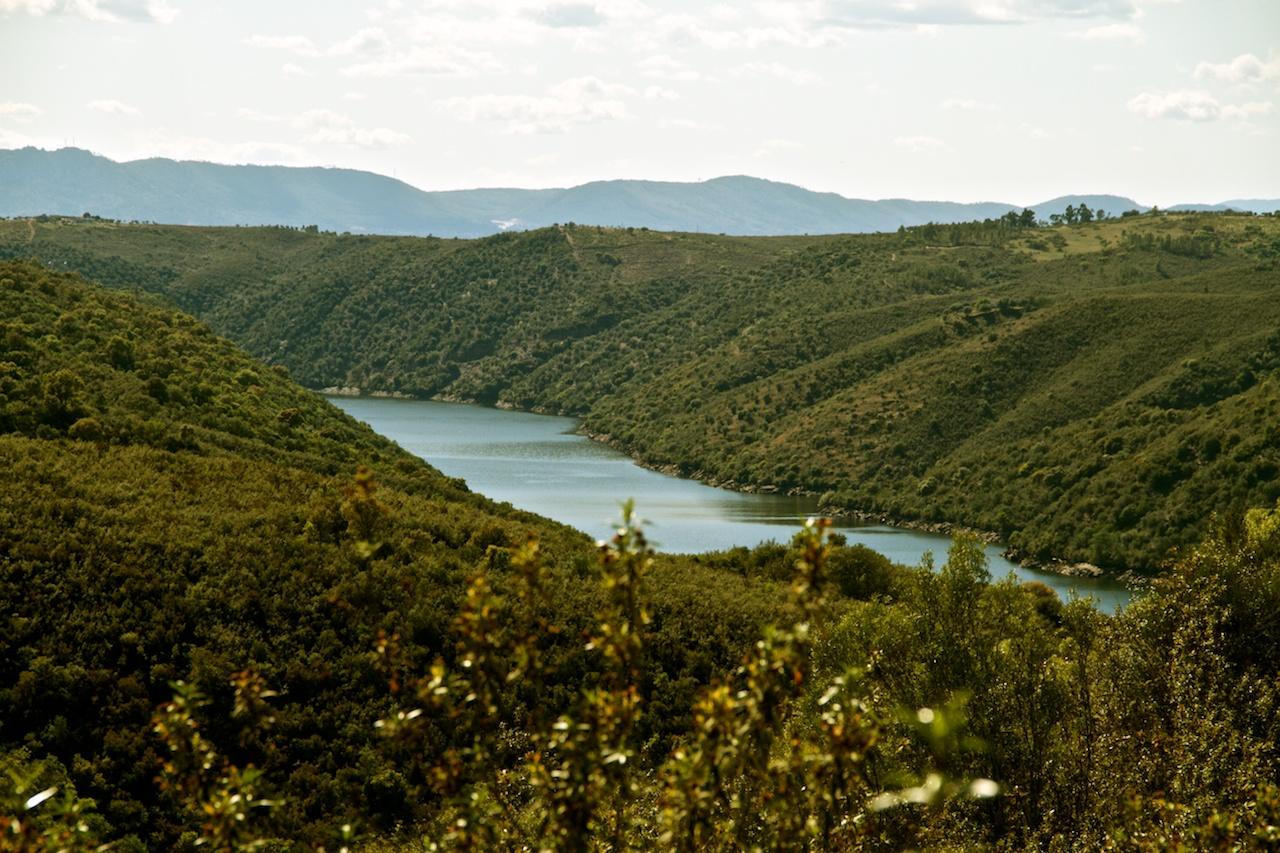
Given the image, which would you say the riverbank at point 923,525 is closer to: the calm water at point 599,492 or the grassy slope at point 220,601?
the calm water at point 599,492

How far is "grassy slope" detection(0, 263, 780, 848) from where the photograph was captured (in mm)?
24922

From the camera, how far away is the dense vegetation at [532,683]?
827 centimetres

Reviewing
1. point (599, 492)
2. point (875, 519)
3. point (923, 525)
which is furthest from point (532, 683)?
point (599, 492)

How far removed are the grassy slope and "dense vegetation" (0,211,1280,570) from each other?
152 feet

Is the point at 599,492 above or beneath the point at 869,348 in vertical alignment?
beneath

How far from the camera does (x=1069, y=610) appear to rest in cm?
2380

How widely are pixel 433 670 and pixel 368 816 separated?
1767 centimetres

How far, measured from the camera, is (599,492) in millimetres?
92875

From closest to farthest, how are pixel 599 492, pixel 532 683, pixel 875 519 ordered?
pixel 532 683, pixel 875 519, pixel 599 492

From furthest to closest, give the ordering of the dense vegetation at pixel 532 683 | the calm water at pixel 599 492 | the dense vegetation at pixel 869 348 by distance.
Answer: the dense vegetation at pixel 869 348
the calm water at pixel 599 492
the dense vegetation at pixel 532 683

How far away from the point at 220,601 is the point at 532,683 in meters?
22.3

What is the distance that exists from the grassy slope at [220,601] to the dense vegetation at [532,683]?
83 millimetres

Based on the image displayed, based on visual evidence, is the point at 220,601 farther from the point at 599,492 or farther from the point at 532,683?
the point at 599,492

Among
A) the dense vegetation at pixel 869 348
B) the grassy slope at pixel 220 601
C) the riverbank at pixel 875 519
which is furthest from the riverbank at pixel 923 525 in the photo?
the grassy slope at pixel 220 601
